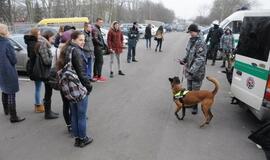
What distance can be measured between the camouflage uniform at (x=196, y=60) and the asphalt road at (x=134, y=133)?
0.77 m

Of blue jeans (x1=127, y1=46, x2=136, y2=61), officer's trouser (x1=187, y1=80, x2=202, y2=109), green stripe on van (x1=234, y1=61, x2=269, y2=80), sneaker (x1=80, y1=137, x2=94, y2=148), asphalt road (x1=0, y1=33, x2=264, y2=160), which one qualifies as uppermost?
green stripe on van (x1=234, y1=61, x2=269, y2=80)

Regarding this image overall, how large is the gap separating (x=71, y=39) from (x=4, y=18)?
36082 mm

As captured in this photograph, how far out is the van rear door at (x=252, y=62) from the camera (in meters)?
5.22

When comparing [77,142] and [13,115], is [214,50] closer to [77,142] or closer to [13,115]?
[13,115]

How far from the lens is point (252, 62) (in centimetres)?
557

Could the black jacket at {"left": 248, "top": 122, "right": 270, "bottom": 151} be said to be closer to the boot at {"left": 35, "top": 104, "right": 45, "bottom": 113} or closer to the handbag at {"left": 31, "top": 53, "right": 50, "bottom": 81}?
the handbag at {"left": 31, "top": 53, "right": 50, "bottom": 81}

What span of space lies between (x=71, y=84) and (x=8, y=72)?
1.90 metres

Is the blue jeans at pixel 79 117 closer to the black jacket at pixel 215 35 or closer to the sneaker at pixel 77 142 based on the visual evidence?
the sneaker at pixel 77 142

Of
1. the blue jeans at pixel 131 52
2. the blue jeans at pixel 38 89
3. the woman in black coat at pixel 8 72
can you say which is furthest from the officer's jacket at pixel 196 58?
the blue jeans at pixel 131 52

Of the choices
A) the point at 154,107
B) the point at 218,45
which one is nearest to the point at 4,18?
the point at 218,45

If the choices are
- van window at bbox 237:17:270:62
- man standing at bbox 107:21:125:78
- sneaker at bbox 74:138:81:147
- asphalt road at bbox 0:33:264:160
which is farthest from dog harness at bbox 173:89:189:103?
man standing at bbox 107:21:125:78

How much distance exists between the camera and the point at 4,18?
3703cm

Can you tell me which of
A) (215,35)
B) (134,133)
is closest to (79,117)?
(134,133)

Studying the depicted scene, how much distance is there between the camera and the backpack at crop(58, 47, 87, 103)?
4.51m
